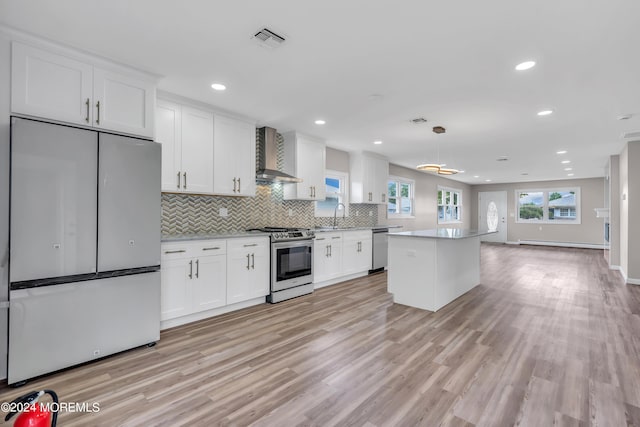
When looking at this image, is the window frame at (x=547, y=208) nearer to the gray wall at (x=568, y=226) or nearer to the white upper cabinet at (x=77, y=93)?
the gray wall at (x=568, y=226)

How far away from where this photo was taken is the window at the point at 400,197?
7.93m

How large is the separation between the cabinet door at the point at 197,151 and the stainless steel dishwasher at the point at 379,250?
3467 mm

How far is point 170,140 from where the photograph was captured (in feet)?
11.3

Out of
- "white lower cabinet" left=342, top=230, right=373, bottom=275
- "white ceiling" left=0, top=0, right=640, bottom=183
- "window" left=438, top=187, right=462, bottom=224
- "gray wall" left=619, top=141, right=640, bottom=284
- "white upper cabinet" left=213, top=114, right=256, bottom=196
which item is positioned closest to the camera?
"white ceiling" left=0, top=0, right=640, bottom=183

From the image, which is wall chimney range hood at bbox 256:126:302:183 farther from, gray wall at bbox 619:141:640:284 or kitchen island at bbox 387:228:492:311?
gray wall at bbox 619:141:640:284

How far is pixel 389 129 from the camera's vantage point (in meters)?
4.77

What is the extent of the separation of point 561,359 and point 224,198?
13.1 ft

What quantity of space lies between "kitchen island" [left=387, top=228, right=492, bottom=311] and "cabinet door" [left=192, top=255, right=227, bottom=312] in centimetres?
217

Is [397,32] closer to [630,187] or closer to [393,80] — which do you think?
[393,80]

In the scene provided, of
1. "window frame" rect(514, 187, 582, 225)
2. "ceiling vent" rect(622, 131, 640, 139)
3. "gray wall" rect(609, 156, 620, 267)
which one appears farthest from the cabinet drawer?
"window frame" rect(514, 187, 582, 225)

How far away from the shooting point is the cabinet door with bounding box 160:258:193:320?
3.10m

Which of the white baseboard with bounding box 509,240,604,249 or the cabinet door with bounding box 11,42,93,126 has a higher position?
the cabinet door with bounding box 11,42,93,126

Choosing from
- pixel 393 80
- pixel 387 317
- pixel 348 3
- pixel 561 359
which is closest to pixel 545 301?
pixel 561 359

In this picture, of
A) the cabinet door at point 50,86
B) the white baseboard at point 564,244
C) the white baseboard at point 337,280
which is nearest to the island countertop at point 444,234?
the white baseboard at point 337,280
